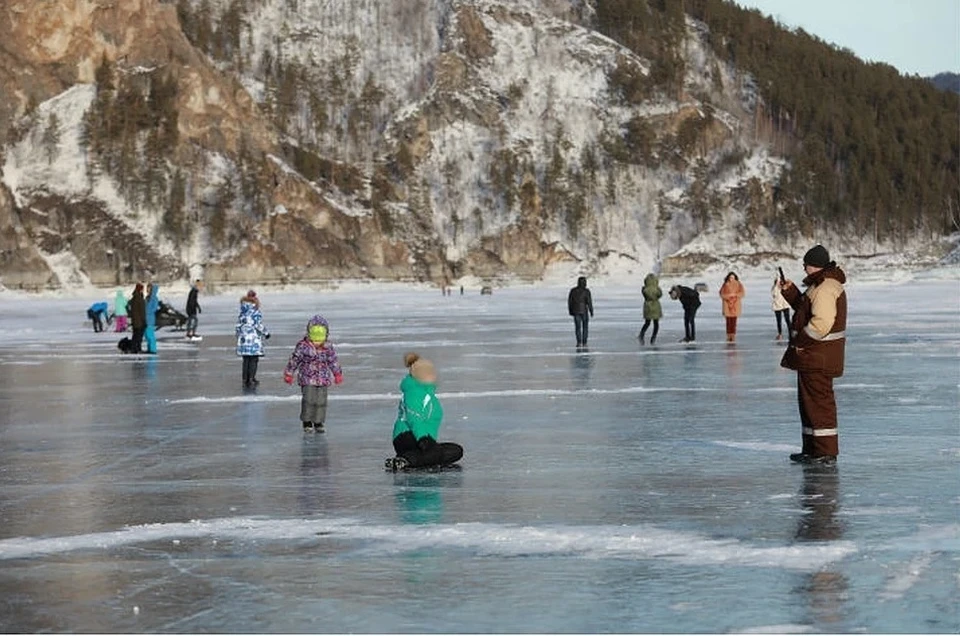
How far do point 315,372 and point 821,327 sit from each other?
547 cm

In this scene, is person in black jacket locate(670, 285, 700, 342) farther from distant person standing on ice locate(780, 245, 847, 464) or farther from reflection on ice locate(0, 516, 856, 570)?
reflection on ice locate(0, 516, 856, 570)

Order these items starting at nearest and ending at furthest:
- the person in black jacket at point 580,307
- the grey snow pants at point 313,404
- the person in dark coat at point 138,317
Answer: the grey snow pants at point 313,404, the person in black jacket at point 580,307, the person in dark coat at point 138,317

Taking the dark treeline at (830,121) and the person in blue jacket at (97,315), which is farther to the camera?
the dark treeline at (830,121)

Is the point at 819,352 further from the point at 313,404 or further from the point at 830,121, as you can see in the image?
the point at 830,121

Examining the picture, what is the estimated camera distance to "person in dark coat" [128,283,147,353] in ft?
98.0

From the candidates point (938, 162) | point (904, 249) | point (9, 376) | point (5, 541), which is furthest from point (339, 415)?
point (938, 162)

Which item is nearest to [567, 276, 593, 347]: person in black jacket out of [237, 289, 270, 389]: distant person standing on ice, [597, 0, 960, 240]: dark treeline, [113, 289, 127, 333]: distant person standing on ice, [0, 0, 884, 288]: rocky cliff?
[237, 289, 270, 389]: distant person standing on ice

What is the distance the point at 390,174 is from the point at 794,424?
12713 centimetres

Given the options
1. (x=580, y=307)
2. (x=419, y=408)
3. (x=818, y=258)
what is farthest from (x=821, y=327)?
(x=580, y=307)

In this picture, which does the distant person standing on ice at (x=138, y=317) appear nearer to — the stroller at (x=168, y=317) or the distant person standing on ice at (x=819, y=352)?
the stroller at (x=168, y=317)

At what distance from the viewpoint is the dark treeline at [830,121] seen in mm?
154875

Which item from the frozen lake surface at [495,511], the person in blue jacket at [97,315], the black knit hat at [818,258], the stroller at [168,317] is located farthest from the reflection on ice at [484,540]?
the person in blue jacket at [97,315]

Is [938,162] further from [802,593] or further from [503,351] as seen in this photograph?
[802,593]

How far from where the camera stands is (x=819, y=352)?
11375mm
